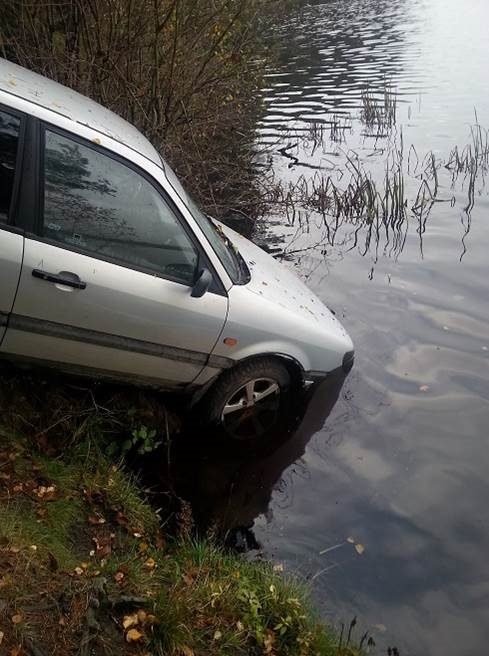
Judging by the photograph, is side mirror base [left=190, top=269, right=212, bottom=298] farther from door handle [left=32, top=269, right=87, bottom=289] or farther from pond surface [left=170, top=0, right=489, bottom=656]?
pond surface [left=170, top=0, right=489, bottom=656]

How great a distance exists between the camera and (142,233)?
3.93 m

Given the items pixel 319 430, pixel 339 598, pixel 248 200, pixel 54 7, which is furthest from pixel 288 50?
pixel 339 598

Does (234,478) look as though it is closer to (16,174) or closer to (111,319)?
(111,319)

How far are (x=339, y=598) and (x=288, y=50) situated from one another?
23911mm

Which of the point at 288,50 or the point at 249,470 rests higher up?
the point at 288,50

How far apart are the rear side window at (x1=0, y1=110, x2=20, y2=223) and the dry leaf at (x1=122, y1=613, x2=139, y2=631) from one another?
221 cm

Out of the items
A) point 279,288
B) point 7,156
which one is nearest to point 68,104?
point 7,156

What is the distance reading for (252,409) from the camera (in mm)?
4863

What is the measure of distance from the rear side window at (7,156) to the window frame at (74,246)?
0.10 metres

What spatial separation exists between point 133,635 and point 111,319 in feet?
6.09

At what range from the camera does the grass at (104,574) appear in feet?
8.82

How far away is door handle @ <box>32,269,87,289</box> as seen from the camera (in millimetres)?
3531

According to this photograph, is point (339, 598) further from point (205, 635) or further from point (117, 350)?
point (117, 350)

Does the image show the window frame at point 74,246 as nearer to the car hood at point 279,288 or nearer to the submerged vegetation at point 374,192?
the car hood at point 279,288
